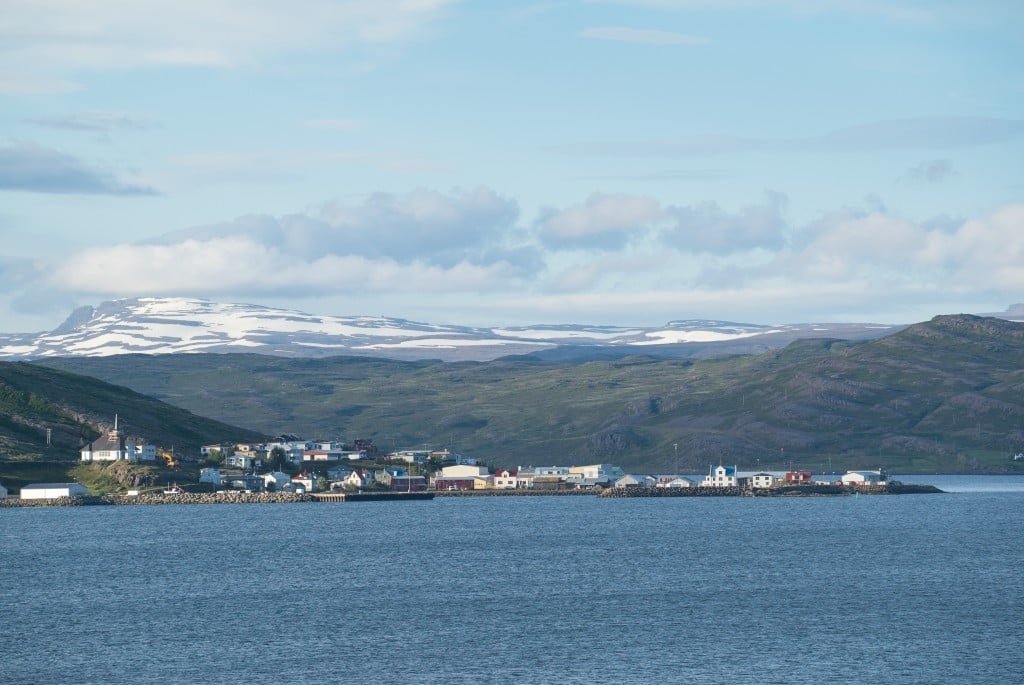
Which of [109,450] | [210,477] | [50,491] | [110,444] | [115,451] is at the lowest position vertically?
[50,491]

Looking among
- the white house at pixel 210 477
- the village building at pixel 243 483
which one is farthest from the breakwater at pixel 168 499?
the village building at pixel 243 483

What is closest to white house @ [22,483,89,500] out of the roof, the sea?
the roof

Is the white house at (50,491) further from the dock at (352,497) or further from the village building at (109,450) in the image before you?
the dock at (352,497)

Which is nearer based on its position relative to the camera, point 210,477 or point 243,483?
point 210,477

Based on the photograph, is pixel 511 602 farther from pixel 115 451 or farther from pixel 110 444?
pixel 110 444

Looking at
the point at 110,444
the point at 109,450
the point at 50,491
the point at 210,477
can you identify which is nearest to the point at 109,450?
the point at 109,450

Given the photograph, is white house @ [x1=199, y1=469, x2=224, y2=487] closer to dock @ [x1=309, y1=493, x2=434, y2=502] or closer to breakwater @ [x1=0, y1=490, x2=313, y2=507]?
breakwater @ [x1=0, y1=490, x2=313, y2=507]

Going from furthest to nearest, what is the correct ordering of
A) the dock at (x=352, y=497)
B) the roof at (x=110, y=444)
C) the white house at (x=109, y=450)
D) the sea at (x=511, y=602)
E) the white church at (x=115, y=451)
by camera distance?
the dock at (x=352, y=497)
the roof at (x=110, y=444)
the white church at (x=115, y=451)
the white house at (x=109, y=450)
the sea at (x=511, y=602)
